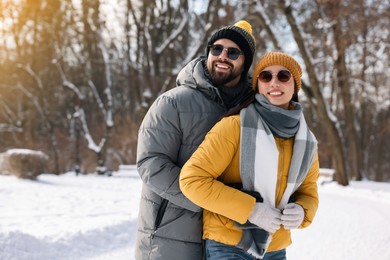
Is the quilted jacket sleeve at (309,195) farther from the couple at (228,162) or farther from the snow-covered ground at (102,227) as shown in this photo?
the snow-covered ground at (102,227)

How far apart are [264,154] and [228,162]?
20 cm

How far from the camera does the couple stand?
2.29 meters

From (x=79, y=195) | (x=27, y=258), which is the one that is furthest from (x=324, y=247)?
(x=79, y=195)

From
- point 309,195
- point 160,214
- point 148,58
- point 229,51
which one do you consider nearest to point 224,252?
point 160,214

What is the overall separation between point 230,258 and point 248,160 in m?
0.56

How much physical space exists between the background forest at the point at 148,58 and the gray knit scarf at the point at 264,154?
11.5 metres

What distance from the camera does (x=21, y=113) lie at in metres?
27.8

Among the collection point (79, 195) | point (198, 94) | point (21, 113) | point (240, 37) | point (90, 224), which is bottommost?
point (21, 113)

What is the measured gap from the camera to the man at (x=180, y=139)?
8.48ft

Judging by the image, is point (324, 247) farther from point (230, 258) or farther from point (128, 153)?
point (128, 153)

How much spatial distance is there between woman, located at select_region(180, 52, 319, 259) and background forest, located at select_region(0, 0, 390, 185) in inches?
449

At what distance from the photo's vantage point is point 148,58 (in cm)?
1844

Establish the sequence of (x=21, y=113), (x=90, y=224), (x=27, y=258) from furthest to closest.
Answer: (x=21, y=113) → (x=90, y=224) → (x=27, y=258)

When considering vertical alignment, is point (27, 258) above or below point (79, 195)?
above
